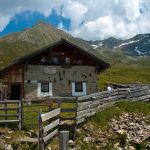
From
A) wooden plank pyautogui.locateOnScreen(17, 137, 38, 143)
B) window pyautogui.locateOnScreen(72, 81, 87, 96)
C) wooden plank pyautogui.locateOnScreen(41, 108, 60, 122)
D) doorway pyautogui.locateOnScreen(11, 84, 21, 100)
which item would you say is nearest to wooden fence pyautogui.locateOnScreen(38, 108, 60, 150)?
wooden plank pyautogui.locateOnScreen(41, 108, 60, 122)

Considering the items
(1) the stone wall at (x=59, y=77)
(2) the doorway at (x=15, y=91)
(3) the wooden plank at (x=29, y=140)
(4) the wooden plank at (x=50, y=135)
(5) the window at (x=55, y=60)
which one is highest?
(5) the window at (x=55, y=60)

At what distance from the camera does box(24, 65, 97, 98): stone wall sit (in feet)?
144

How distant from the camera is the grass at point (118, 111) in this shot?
24737mm

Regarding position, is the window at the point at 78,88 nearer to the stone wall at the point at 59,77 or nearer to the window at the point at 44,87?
the stone wall at the point at 59,77

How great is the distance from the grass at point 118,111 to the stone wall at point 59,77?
16881mm

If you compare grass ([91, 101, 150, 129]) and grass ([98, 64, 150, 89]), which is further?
grass ([98, 64, 150, 89])

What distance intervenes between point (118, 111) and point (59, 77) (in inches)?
750

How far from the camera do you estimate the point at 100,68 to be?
47438mm

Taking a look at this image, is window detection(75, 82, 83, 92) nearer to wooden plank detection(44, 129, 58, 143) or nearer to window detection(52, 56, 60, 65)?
window detection(52, 56, 60, 65)

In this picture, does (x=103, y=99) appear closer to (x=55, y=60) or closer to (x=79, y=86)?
(x=55, y=60)

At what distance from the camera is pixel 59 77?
44844mm

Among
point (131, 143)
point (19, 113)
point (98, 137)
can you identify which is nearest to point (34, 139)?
point (19, 113)

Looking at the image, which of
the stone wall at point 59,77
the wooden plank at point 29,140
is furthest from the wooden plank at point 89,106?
the stone wall at point 59,77

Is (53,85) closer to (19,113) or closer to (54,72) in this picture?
(54,72)
